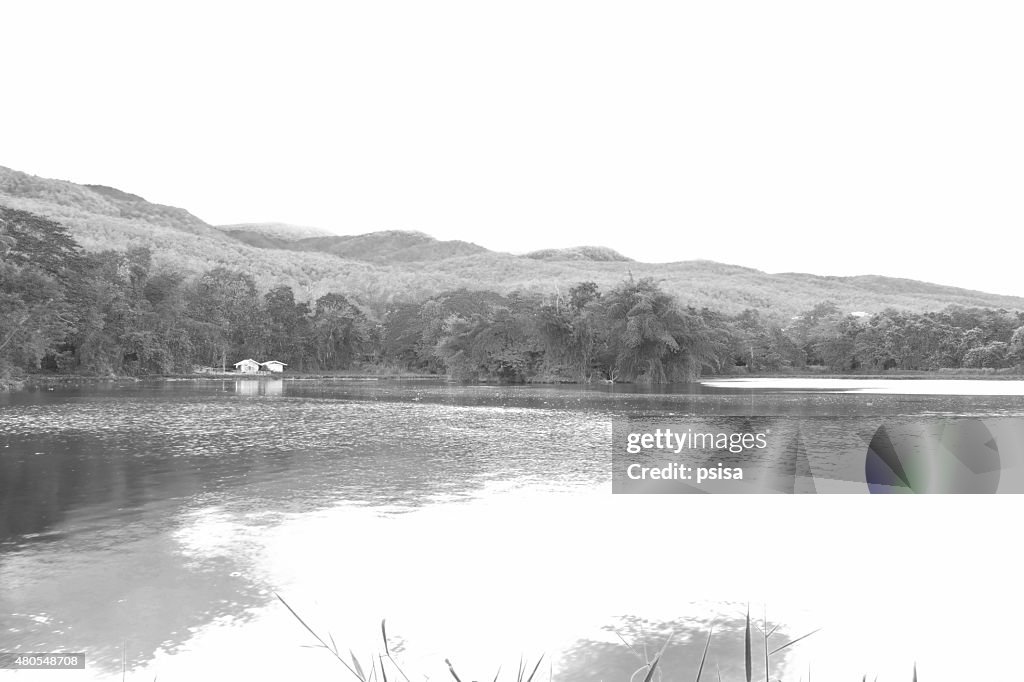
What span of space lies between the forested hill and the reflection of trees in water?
52.2 metres

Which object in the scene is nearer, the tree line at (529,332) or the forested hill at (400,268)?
the tree line at (529,332)

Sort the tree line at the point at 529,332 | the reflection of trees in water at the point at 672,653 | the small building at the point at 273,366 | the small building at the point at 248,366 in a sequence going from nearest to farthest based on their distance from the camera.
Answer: the reflection of trees in water at the point at 672,653, the tree line at the point at 529,332, the small building at the point at 248,366, the small building at the point at 273,366

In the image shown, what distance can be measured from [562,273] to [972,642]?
326ft

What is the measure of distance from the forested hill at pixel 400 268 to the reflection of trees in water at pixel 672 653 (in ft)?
171

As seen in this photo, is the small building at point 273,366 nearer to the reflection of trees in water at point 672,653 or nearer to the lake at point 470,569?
the lake at point 470,569

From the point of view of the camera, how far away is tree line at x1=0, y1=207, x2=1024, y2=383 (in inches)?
1587

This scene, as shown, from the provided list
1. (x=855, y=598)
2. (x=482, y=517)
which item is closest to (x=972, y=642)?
(x=855, y=598)

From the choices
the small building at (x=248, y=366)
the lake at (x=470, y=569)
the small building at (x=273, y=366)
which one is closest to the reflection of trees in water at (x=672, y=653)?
the lake at (x=470, y=569)

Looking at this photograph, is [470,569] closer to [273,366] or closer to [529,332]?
[529,332]

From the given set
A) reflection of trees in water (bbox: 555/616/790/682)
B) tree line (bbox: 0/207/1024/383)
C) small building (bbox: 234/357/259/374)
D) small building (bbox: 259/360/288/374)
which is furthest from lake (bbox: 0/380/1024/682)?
small building (bbox: 259/360/288/374)

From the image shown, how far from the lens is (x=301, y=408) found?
2297 centimetres

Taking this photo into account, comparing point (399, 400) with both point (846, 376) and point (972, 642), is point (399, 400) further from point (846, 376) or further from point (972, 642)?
point (846, 376)

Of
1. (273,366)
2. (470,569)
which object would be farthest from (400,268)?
(470,569)

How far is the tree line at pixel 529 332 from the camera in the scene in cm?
4031
